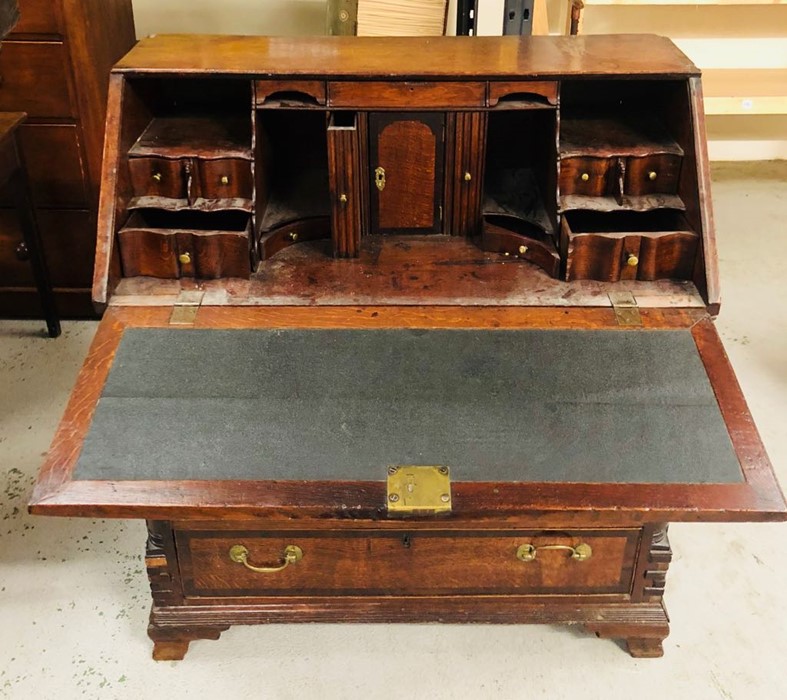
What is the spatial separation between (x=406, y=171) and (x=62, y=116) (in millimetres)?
1078

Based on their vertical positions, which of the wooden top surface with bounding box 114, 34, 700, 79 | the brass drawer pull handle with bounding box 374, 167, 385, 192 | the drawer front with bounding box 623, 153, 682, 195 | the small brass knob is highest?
the wooden top surface with bounding box 114, 34, 700, 79

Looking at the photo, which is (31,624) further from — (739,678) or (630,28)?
(630,28)

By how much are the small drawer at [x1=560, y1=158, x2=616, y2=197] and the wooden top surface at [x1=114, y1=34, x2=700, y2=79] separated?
6.5 inches

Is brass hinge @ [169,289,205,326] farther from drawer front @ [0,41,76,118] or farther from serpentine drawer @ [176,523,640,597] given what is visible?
drawer front @ [0,41,76,118]

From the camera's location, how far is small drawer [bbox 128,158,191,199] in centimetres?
179

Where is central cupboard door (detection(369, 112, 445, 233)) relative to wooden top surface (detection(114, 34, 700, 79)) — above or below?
below

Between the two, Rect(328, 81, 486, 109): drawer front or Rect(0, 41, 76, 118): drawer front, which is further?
Rect(0, 41, 76, 118): drawer front

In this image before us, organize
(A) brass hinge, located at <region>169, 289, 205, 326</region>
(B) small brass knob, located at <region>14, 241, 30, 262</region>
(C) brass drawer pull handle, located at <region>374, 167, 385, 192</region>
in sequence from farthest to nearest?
(B) small brass knob, located at <region>14, 241, 30, 262</region> → (C) brass drawer pull handle, located at <region>374, 167, 385, 192</region> → (A) brass hinge, located at <region>169, 289, 205, 326</region>

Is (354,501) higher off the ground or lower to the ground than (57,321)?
higher

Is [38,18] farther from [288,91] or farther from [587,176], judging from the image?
[587,176]

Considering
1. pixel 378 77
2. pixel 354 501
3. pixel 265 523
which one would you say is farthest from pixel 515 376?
pixel 378 77

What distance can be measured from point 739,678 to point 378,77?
136 centimetres

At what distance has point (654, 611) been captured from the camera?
5.65ft

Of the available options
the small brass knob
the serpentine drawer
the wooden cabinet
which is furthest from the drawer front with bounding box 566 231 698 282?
the small brass knob
